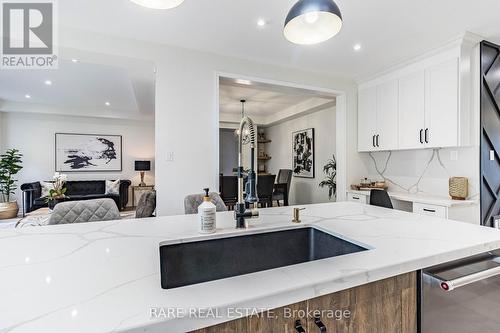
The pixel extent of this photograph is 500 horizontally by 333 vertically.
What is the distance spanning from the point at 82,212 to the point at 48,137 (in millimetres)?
6245

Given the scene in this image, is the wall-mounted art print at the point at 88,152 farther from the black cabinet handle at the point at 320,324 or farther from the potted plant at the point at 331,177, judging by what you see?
the black cabinet handle at the point at 320,324

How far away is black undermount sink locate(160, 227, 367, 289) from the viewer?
3.26ft

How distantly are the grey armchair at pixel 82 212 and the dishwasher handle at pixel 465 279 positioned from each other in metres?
1.75

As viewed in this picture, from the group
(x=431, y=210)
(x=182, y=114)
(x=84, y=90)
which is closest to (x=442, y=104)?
(x=431, y=210)

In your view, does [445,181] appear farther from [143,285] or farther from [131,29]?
[131,29]

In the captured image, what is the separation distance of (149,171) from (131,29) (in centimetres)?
511

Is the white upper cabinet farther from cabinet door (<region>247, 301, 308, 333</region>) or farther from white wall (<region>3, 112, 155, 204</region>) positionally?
white wall (<region>3, 112, 155, 204</region>)

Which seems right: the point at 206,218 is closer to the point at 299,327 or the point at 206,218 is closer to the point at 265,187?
the point at 299,327

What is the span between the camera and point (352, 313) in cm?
Result: 72

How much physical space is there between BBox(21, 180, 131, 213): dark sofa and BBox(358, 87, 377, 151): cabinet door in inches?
212

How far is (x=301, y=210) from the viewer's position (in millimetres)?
1598

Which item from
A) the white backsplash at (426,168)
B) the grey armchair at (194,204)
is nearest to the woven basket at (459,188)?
the white backsplash at (426,168)

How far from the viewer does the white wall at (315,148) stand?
5.44 metres

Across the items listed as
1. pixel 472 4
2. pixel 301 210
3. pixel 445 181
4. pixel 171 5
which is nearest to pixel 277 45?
pixel 472 4
